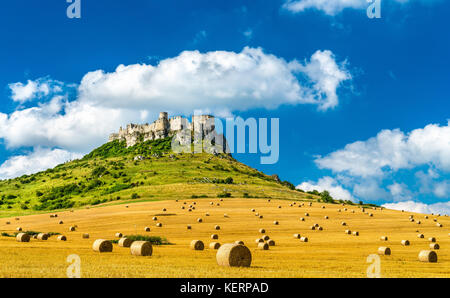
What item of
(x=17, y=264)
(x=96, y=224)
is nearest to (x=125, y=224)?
(x=96, y=224)

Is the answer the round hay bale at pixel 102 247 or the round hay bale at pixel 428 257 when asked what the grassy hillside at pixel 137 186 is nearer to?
the round hay bale at pixel 102 247

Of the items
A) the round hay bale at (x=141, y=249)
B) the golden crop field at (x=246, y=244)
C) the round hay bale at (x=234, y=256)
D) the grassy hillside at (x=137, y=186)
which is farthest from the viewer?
the grassy hillside at (x=137, y=186)

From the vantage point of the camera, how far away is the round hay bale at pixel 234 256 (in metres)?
22.0

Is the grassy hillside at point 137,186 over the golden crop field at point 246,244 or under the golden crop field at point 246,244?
over

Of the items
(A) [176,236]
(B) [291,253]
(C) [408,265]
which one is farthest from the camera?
(A) [176,236]

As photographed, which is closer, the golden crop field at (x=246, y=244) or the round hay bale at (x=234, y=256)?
the golden crop field at (x=246, y=244)

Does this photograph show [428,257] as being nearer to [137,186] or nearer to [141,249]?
[141,249]

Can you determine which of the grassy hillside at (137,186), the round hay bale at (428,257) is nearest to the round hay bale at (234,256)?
the round hay bale at (428,257)

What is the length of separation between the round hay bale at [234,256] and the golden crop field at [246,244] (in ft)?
1.90

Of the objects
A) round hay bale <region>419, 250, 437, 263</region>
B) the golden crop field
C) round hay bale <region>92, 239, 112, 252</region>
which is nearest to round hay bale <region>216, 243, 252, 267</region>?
the golden crop field

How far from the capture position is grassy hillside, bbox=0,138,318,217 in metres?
120

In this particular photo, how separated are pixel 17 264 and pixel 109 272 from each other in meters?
5.96
